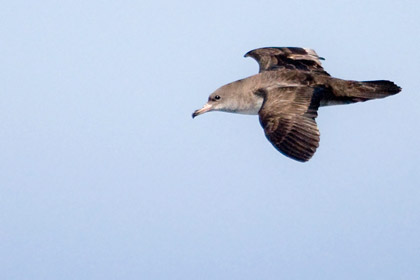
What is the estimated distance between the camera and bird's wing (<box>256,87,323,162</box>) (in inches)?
509

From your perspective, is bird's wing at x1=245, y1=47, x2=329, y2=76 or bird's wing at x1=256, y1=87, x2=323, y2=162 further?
bird's wing at x1=245, y1=47, x2=329, y2=76

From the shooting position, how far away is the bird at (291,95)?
13.2 metres

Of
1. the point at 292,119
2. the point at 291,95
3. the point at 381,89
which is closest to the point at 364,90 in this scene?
the point at 381,89

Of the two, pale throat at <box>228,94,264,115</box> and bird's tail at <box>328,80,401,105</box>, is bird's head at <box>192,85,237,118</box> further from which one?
bird's tail at <box>328,80,401,105</box>

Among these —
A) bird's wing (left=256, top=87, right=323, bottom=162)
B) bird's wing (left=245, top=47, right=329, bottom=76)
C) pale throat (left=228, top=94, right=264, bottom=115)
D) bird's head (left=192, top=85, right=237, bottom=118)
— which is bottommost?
bird's wing (left=256, top=87, right=323, bottom=162)

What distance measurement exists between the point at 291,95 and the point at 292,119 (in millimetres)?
747

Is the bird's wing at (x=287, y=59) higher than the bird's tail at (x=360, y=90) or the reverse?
higher

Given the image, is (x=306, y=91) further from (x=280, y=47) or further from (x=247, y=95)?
(x=280, y=47)

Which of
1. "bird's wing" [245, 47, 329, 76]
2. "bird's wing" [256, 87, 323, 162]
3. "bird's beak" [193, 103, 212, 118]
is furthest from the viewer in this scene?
"bird's wing" [245, 47, 329, 76]

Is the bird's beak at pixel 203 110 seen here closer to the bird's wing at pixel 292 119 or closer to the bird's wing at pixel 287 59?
the bird's wing at pixel 292 119

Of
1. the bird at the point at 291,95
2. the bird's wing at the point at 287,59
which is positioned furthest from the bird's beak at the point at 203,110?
the bird's wing at the point at 287,59

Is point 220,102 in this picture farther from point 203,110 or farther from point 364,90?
point 364,90

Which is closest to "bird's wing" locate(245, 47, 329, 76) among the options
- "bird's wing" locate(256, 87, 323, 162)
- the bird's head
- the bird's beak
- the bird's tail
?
the bird's tail

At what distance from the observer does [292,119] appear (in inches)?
536
